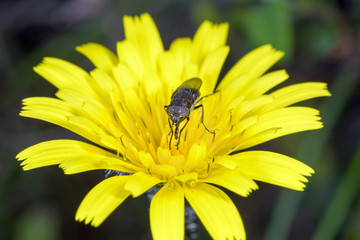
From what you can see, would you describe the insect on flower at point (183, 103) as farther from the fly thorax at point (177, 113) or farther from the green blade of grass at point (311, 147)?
the green blade of grass at point (311, 147)

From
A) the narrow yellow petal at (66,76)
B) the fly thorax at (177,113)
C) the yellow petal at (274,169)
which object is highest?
the narrow yellow petal at (66,76)

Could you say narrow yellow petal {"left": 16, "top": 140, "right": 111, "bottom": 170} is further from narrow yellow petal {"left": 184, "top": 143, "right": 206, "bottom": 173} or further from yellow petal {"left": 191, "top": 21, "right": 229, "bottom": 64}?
yellow petal {"left": 191, "top": 21, "right": 229, "bottom": 64}

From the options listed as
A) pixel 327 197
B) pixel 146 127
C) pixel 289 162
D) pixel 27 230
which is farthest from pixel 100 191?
pixel 327 197

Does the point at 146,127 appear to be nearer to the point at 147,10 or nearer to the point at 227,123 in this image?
the point at 227,123

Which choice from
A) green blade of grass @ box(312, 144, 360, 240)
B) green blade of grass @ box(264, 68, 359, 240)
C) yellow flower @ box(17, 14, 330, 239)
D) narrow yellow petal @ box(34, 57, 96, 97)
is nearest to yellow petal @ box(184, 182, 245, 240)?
yellow flower @ box(17, 14, 330, 239)

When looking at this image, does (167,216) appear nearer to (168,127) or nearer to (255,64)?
(168,127)

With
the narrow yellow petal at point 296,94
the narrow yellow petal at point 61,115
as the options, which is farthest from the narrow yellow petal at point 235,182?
the narrow yellow petal at point 61,115
